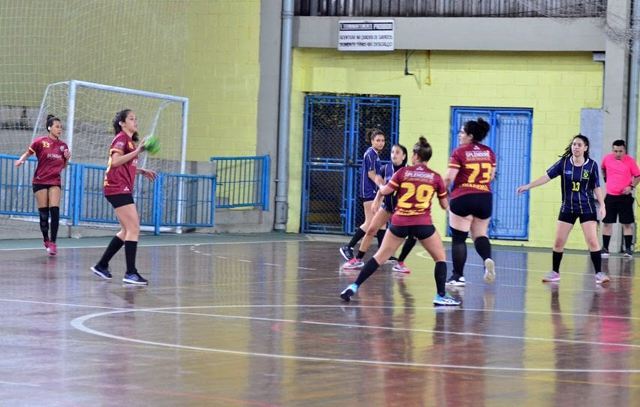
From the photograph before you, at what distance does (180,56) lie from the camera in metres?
29.7

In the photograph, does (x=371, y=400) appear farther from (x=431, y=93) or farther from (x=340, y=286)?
(x=431, y=93)

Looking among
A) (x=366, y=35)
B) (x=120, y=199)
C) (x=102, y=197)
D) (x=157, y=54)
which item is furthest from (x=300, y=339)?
(x=157, y=54)

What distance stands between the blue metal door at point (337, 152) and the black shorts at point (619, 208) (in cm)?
553

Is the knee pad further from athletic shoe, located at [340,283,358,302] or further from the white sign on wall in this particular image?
the white sign on wall

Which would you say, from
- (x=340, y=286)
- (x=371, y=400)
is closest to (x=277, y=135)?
(x=340, y=286)

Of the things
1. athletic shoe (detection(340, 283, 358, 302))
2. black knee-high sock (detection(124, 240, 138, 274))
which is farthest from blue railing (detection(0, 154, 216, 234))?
athletic shoe (detection(340, 283, 358, 302))

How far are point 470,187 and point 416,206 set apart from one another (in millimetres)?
2412

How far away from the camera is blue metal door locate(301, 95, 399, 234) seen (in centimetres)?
2911

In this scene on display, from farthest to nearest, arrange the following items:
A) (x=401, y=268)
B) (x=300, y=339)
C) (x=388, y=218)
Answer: (x=401, y=268), (x=388, y=218), (x=300, y=339)

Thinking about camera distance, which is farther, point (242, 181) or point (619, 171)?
point (242, 181)

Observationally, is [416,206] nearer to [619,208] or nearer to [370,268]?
[370,268]

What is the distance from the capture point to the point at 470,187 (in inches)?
646

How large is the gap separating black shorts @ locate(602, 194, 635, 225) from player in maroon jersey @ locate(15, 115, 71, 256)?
10.9 metres

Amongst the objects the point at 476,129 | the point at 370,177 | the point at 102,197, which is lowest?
the point at 102,197
